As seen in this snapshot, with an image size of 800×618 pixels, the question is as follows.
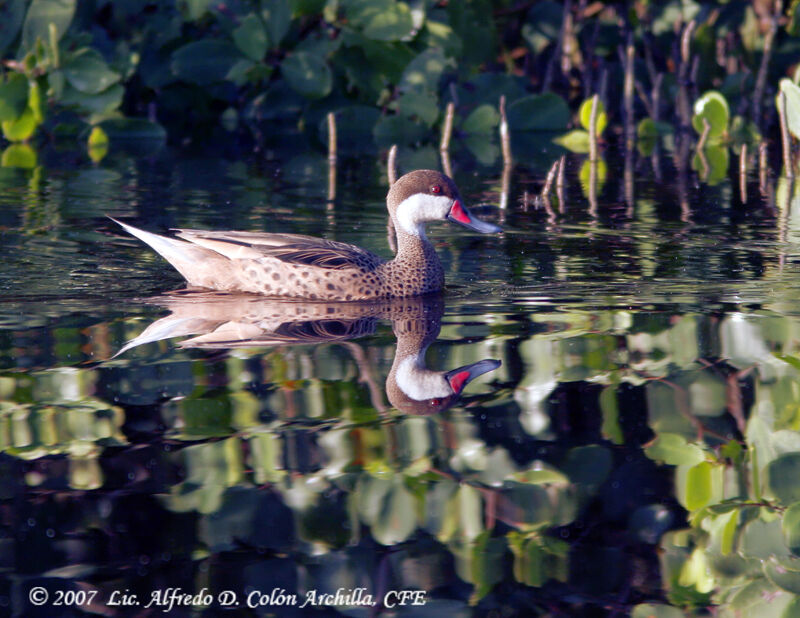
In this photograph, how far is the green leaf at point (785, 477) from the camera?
3.56 metres

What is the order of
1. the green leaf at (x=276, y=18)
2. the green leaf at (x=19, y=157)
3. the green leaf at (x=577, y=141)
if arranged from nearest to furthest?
the green leaf at (x=19, y=157)
the green leaf at (x=276, y=18)
the green leaf at (x=577, y=141)

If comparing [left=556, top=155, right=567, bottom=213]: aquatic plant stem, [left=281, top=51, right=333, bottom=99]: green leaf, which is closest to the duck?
[left=556, top=155, right=567, bottom=213]: aquatic plant stem

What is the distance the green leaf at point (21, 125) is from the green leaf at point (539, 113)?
538 cm

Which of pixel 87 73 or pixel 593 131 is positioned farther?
pixel 593 131

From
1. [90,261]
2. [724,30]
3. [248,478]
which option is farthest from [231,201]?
[724,30]

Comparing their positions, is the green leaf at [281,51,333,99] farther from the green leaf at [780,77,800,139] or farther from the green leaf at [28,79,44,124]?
the green leaf at [780,77,800,139]

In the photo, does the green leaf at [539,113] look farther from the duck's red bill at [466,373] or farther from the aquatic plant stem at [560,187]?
the duck's red bill at [466,373]

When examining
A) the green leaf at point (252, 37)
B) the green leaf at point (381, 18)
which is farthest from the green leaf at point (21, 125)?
the green leaf at point (381, 18)

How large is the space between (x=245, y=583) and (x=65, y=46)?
10.8 m

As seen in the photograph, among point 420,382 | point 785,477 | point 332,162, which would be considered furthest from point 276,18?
point 785,477

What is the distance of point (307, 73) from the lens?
13.1 m

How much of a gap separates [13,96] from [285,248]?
20.2ft

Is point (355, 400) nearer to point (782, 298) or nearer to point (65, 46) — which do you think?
point (782, 298)

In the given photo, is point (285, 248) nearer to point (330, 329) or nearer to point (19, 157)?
point (330, 329)
